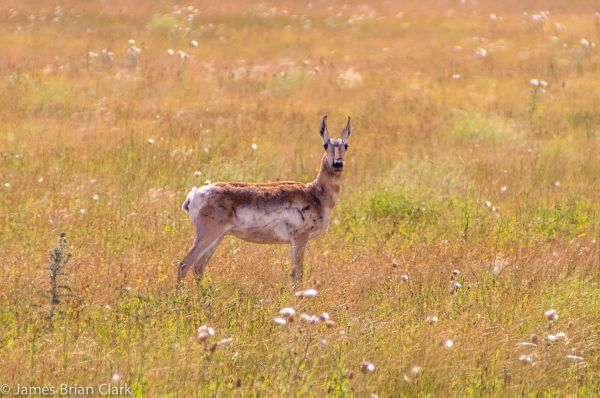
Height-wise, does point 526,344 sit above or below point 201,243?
above

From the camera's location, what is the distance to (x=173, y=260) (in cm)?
1023

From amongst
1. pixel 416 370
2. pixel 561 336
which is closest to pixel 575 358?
pixel 561 336

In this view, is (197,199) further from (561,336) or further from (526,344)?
(561,336)

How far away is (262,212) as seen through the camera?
9484 millimetres

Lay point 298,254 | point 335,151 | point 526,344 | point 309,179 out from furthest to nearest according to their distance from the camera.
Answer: point 309,179, point 335,151, point 298,254, point 526,344

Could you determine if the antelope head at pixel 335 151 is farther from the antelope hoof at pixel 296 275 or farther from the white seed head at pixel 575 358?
the white seed head at pixel 575 358

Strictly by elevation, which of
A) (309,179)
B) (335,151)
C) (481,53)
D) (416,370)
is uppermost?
(335,151)

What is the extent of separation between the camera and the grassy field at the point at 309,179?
287 inches

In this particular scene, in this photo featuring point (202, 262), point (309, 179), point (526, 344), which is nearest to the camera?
point (526, 344)

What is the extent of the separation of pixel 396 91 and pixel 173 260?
11.3 metres

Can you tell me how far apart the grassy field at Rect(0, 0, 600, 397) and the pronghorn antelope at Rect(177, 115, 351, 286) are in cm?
30

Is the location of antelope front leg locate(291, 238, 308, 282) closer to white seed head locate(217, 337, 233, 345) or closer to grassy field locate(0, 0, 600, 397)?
grassy field locate(0, 0, 600, 397)

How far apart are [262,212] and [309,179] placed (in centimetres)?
502

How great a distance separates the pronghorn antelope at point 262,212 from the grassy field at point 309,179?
296 mm
